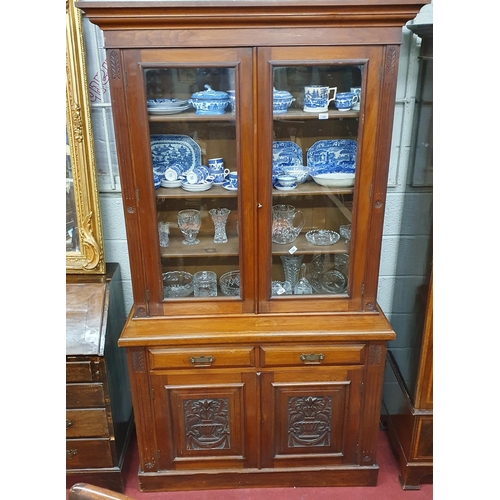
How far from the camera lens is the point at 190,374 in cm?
175

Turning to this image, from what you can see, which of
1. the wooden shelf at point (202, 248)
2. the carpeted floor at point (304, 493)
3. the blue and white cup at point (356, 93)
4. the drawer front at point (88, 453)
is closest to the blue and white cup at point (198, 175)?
the wooden shelf at point (202, 248)

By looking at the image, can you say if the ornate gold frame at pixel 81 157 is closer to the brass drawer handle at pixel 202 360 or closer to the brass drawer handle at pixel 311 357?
the brass drawer handle at pixel 202 360

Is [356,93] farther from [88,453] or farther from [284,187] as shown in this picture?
[88,453]

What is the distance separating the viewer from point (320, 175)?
169 centimetres

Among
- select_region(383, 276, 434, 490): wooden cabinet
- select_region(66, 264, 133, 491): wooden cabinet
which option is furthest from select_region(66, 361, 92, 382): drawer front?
select_region(383, 276, 434, 490): wooden cabinet

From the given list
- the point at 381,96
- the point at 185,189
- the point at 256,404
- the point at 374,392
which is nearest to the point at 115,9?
the point at 185,189

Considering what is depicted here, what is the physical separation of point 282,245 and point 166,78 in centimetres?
72

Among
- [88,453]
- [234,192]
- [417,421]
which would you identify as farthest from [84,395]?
[417,421]

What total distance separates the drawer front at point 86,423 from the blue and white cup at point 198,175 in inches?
38.2

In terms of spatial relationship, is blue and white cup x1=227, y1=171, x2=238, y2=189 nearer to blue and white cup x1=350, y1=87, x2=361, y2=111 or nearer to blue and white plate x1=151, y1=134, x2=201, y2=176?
blue and white plate x1=151, y1=134, x2=201, y2=176

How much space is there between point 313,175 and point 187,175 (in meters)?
0.47

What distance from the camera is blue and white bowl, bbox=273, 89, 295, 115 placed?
1.52 metres

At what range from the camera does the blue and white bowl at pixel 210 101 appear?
1529mm

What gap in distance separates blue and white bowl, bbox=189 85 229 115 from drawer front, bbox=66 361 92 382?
1.03m
